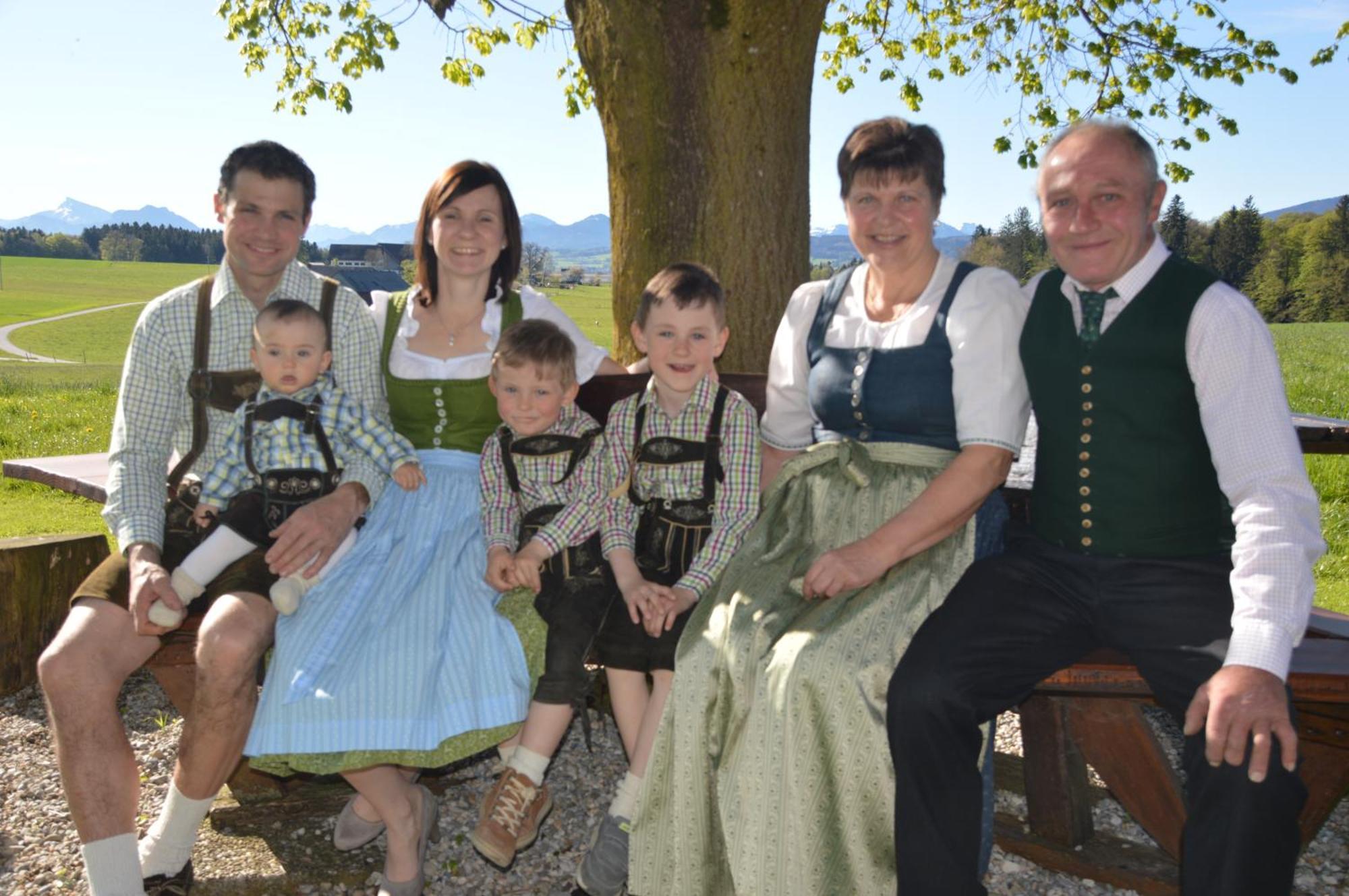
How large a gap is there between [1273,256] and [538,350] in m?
63.6

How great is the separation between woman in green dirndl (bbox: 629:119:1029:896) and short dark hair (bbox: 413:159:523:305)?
0.96 meters

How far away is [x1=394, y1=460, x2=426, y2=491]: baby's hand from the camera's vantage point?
3.13 meters

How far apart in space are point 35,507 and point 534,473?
6068mm

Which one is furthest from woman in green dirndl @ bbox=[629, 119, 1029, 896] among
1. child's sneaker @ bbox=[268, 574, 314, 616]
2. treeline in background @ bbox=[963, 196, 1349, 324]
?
treeline in background @ bbox=[963, 196, 1349, 324]

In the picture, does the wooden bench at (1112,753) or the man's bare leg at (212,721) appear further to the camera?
the man's bare leg at (212,721)

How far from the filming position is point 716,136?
167 inches

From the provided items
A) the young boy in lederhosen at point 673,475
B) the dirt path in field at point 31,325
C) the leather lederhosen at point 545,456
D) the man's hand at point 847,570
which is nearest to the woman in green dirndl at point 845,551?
the man's hand at point 847,570

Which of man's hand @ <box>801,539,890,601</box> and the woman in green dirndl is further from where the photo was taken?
man's hand @ <box>801,539,890,601</box>

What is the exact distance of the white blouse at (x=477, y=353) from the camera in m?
3.32

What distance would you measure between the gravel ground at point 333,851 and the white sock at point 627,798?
362 millimetres

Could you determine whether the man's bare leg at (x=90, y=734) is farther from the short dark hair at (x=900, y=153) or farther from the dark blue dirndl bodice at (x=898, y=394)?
the short dark hair at (x=900, y=153)

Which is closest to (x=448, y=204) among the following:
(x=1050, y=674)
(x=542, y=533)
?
(x=542, y=533)

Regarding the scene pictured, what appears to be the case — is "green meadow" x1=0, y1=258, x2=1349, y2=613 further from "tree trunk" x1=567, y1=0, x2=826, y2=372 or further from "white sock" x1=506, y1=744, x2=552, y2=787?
"white sock" x1=506, y1=744, x2=552, y2=787

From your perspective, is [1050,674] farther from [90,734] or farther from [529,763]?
[90,734]
